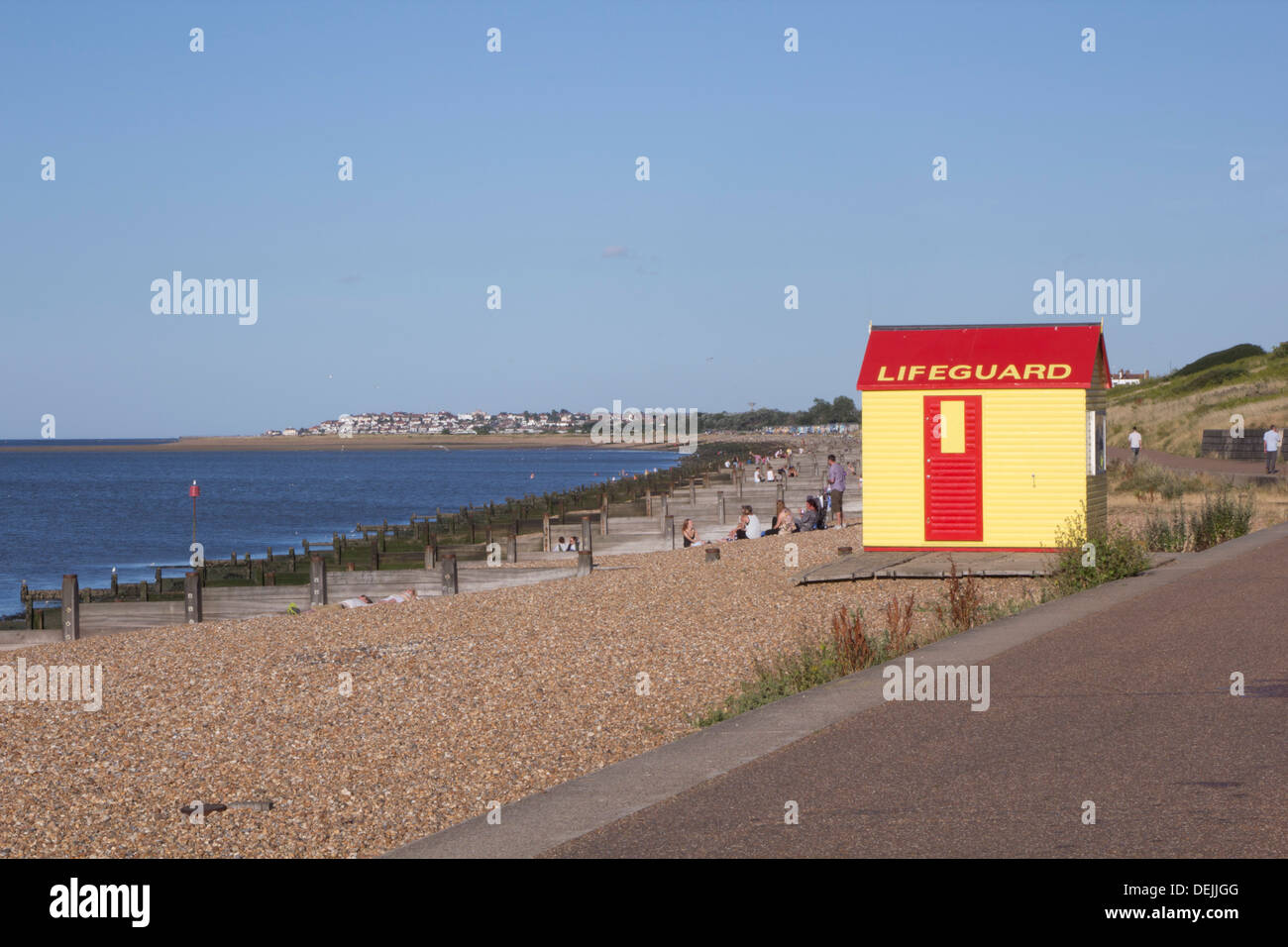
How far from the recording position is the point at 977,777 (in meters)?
7.15

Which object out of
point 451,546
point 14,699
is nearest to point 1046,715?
point 14,699

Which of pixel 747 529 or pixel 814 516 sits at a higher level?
pixel 814 516

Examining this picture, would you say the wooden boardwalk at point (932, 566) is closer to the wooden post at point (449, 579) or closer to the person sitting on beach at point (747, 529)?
the wooden post at point (449, 579)

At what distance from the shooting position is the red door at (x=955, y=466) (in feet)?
63.1

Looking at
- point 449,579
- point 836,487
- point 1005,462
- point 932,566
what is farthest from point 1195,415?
point 449,579

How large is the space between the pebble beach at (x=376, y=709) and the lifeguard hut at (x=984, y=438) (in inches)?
71.1

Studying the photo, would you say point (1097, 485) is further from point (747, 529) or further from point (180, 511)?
point (180, 511)

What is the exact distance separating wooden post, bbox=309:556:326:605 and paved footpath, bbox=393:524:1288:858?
13.5 metres

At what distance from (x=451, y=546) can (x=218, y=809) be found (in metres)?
33.4

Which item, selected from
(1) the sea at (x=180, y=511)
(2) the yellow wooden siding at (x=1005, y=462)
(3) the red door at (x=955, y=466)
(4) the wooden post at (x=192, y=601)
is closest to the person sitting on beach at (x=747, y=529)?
(2) the yellow wooden siding at (x=1005, y=462)

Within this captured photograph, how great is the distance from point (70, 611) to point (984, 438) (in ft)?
45.1

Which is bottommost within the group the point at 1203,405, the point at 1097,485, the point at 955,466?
the point at 1097,485
